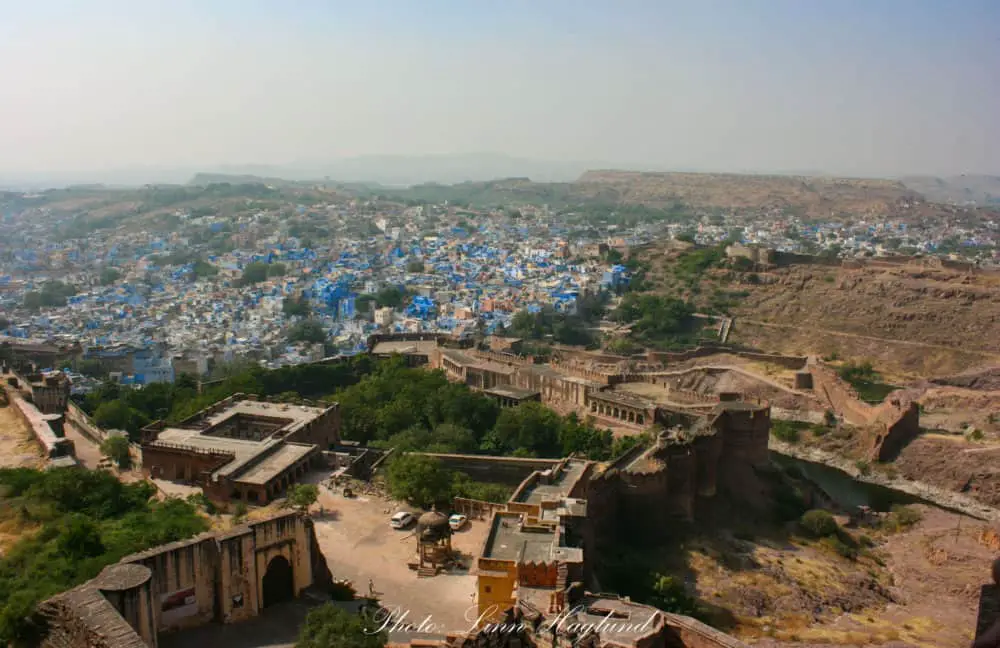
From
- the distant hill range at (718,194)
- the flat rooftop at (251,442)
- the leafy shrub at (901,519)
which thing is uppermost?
the distant hill range at (718,194)

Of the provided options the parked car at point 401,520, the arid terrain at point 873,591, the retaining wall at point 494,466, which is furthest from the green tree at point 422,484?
the arid terrain at point 873,591

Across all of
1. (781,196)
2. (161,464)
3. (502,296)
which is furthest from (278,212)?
(161,464)

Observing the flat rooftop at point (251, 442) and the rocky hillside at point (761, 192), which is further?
the rocky hillside at point (761, 192)

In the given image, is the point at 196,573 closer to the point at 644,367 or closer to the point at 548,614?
the point at 548,614

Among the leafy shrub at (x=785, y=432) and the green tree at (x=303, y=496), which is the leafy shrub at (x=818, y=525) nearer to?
the leafy shrub at (x=785, y=432)

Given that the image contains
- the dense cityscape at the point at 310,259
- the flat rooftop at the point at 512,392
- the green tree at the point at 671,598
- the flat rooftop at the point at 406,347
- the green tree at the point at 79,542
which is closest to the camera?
the green tree at the point at 79,542
